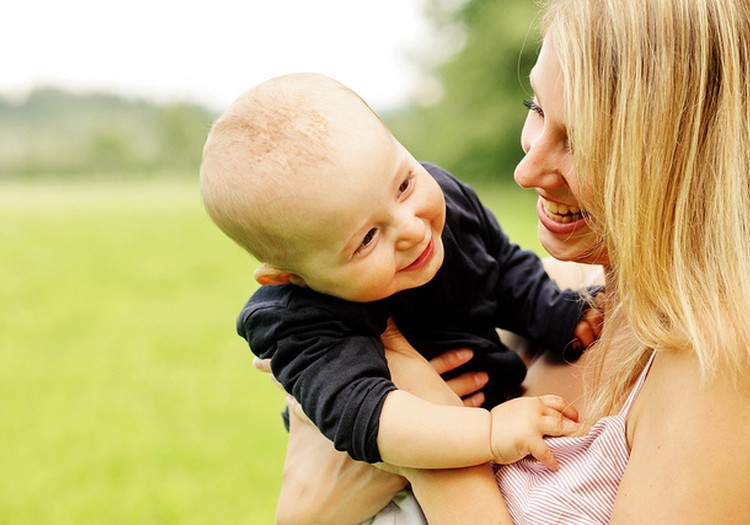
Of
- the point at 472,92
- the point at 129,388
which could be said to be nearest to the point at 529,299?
the point at 129,388

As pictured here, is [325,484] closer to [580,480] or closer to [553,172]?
[580,480]

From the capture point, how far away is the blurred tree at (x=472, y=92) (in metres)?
19.8

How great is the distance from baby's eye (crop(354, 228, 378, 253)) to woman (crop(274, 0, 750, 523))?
386 mm

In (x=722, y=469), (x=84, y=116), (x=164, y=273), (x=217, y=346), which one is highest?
(x=722, y=469)

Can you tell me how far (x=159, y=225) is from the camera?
46.8ft

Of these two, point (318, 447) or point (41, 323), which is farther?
point (41, 323)

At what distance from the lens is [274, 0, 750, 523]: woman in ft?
4.18

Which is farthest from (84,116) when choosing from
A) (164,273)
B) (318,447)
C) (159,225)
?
(318,447)

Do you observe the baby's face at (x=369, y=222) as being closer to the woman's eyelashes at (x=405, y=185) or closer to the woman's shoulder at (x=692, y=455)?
the woman's eyelashes at (x=405, y=185)

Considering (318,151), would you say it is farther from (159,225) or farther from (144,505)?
(159,225)

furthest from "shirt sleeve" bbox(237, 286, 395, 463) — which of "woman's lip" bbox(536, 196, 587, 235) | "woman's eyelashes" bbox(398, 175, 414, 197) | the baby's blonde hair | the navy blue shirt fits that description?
"woman's lip" bbox(536, 196, 587, 235)

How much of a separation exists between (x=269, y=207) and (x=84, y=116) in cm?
2096

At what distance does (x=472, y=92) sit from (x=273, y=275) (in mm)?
19296

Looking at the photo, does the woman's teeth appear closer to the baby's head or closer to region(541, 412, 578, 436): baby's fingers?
the baby's head
